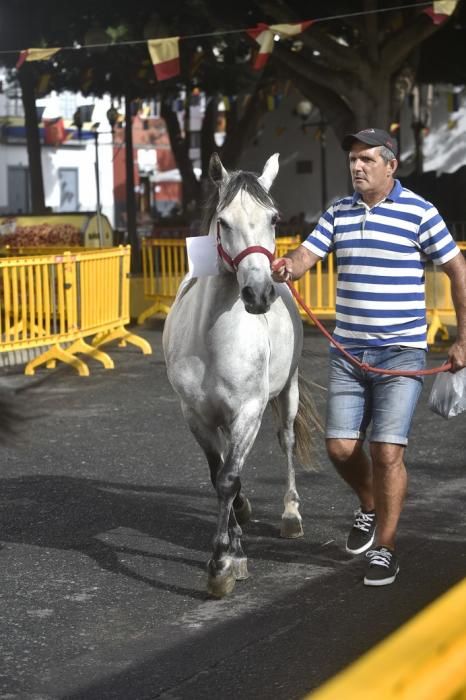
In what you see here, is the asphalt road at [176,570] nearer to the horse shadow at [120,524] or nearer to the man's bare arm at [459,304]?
the horse shadow at [120,524]

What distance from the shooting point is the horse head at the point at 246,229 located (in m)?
5.03

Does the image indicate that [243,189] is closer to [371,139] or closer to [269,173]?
[269,173]

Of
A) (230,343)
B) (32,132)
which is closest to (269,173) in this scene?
(230,343)

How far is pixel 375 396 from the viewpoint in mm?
5488

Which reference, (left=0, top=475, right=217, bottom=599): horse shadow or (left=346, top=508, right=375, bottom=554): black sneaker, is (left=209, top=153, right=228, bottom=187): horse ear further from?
(left=0, top=475, right=217, bottom=599): horse shadow

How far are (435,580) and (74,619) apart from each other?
1620 mm

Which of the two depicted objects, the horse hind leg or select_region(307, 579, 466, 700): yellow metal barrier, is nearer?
select_region(307, 579, 466, 700): yellow metal barrier

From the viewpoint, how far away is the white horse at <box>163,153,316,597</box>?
5207mm

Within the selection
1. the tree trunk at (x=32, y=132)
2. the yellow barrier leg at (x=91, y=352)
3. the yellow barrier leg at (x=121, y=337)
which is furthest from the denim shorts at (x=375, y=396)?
the tree trunk at (x=32, y=132)

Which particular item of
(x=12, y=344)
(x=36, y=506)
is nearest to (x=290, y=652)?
(x=36, y=506)

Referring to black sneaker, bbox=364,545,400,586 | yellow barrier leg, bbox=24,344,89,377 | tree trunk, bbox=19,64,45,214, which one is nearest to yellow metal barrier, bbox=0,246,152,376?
yellow barrier leg, bbox=24,344,89,377

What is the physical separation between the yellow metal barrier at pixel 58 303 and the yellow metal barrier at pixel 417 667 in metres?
Result: 10.8

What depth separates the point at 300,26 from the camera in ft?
58.4

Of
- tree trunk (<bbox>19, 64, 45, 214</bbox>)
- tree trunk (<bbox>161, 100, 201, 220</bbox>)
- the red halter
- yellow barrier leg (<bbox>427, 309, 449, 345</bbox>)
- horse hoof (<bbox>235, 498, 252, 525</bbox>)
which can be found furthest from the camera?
tree trunk (<bbox>161, 100, 201, 220</bbox>)
